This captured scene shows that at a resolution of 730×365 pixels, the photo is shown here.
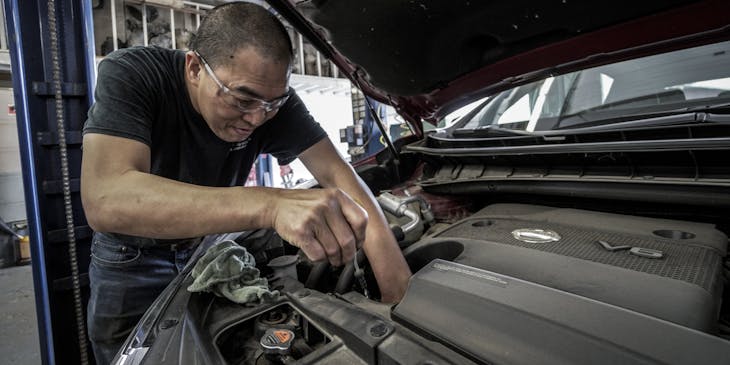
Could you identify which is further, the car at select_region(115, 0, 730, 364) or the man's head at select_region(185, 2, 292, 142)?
the man's head at select_region(185, 2, 292, 142)

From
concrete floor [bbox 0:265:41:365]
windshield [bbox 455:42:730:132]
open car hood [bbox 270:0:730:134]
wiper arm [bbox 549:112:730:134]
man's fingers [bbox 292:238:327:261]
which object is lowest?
concrete floor [bbox 0:265:41:365]

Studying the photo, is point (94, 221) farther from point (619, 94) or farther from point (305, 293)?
point (619, 94)

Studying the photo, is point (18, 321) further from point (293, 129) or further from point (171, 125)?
point (293, 129)

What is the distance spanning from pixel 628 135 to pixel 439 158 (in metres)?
0.67

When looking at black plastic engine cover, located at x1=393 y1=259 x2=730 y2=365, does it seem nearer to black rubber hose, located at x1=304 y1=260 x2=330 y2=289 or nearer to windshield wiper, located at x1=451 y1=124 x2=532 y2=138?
black rubber hose, located at x1=304 y1=260 x2=330 y2=289

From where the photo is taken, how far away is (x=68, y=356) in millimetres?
1685

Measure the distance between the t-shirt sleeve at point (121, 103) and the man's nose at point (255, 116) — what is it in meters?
0.24

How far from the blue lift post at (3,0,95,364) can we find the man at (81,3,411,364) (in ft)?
1.52

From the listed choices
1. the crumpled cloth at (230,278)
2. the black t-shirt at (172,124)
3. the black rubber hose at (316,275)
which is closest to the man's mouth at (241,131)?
the black t-shirt at (172,124)

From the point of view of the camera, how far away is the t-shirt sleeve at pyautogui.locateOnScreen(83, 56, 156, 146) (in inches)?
32.8

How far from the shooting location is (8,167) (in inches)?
162

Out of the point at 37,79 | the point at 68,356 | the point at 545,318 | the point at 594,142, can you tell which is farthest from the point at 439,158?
the point at 68,356

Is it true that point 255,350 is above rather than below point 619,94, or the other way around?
below

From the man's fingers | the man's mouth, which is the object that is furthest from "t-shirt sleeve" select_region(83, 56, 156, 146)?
the man's fingers
